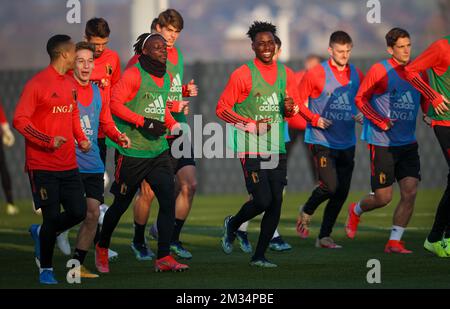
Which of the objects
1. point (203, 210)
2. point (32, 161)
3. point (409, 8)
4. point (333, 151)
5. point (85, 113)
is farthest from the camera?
point (409, 8)

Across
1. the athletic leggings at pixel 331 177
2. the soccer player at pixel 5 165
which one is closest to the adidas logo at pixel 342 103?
the athletic leggings at pixel 331 177

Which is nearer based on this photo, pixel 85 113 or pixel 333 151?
pixel 85 113

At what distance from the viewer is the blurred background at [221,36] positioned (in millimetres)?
27500

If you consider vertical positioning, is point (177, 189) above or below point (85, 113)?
below

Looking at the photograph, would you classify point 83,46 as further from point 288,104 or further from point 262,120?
point 288,104

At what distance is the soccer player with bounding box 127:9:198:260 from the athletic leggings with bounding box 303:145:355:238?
1515 mm

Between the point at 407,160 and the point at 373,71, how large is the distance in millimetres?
1036

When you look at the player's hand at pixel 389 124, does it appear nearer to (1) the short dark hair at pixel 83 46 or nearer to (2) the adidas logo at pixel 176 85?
(2) the adidas logo at pixel 176 85

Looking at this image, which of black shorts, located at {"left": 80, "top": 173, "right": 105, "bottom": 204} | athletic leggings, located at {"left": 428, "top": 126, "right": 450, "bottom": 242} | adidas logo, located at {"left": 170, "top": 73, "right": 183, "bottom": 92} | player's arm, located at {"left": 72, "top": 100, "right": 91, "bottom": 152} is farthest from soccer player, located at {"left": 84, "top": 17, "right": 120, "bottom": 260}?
athletic leggings, located at {"left": 428, "top": 126, "right": 450, "bottom": 242}

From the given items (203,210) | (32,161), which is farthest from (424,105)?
(203,210)

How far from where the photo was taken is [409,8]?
134 meters

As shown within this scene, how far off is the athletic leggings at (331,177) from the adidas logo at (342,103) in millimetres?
471

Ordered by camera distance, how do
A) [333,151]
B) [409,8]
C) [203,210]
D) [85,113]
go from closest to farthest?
[85,113] < [333,151] < [203,210] < [409,8]

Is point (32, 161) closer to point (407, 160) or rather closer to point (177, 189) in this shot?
point (177, 189)
